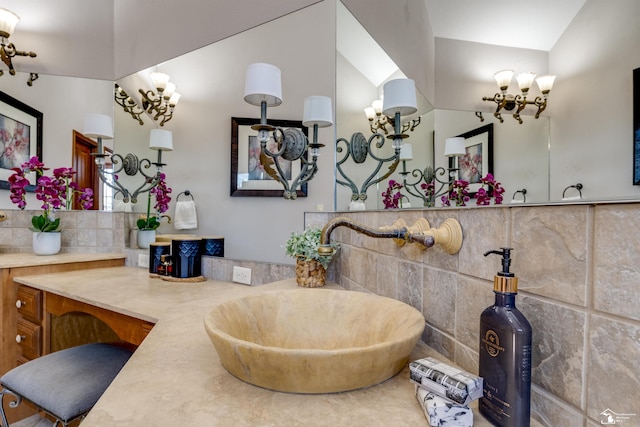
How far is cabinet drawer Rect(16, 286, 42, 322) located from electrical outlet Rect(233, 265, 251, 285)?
99 centimetres

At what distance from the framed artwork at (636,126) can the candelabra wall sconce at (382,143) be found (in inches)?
23.1

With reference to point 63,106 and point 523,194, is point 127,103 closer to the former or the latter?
point 63,106

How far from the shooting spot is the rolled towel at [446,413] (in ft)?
1.57

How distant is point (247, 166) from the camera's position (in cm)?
183

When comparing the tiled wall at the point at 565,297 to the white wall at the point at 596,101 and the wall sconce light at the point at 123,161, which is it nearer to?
the white wall at the point at 596,101

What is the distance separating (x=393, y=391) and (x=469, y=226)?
349mm

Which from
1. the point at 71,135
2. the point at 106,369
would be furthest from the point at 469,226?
the point at 71,135

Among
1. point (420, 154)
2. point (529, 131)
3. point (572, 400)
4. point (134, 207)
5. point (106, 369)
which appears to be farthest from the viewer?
point (134, 207)

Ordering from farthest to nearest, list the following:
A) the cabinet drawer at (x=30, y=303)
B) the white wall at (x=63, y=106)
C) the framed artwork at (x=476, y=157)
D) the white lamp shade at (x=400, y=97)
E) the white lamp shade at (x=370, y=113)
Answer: the white wall at (x=63, y=106)
the cabinet drawer at (x=30, y=303)
the white lamp shade at (x=370, y=113)
the white lamp shade at (x=400, y=97)
the framed artwork at (x=476, y=157)

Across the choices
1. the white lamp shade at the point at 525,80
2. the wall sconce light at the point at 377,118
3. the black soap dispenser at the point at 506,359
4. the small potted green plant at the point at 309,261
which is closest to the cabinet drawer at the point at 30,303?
the small potted green plant at the point at 309,261

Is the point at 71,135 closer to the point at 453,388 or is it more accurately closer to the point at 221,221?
the point at 221,221

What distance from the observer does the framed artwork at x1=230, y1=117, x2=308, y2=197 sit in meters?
1.80

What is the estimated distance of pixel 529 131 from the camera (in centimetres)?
58

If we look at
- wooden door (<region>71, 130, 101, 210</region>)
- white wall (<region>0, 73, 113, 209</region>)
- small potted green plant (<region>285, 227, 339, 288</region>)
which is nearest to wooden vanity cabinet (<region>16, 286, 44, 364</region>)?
wooden door (<region>71, 130, 101, 210</region>)
